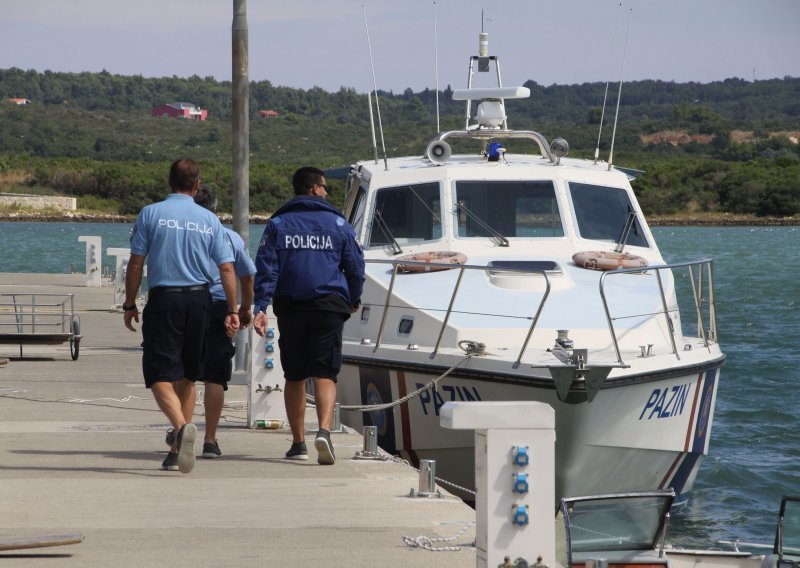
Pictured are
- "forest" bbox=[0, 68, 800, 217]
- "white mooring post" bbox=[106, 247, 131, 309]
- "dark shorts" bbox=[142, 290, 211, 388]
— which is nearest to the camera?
"dark shorts" bbox=[142, 290, 211, 388]

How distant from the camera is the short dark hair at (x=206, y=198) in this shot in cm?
820

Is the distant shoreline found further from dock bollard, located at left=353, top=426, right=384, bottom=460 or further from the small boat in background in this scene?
the small boat in background

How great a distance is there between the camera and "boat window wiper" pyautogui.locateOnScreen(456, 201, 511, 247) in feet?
36.3

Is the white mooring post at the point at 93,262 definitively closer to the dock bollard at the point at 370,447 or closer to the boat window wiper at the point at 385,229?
the boat window wiper at the point at 385,229

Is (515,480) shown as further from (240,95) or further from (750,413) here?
(750,413)

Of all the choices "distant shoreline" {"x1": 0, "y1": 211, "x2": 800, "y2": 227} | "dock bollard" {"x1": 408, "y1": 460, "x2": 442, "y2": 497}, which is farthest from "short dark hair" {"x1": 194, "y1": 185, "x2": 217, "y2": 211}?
"distant shoreline" {"x1": 0, "y1": 211, "x2": 800, "y2": 227}

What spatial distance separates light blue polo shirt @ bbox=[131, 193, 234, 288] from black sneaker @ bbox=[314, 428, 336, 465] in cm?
116

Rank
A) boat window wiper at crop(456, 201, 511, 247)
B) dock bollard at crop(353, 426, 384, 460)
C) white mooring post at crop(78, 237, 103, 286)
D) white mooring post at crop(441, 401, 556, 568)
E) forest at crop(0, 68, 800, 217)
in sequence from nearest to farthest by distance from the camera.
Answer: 1. white mooring post at crop(441, 401, 556, 568)
2. dock bollard at crop(353, 426, 384, 460)
3. boat window wiper at crop(456, 201, 511, 247)
4. white mooring post at crop(78, 237, 103, 286)
5. forest at crop(0, 68, 800, 217)

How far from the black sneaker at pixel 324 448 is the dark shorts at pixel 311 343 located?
13.6 inches

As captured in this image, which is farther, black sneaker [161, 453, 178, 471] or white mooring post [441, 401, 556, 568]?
black sneaker [161, 453, 178, 471]

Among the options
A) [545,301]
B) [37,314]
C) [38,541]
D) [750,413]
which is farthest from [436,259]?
[750,413]

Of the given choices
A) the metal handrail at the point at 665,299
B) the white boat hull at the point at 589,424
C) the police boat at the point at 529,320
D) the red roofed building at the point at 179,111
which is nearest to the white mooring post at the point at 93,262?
the police boat at the point at 529,320

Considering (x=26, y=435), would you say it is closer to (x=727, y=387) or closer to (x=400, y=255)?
(x=400, y=255)

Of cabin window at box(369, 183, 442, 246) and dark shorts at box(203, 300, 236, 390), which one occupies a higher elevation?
cabin window at box(369, 183, 442, 246)
